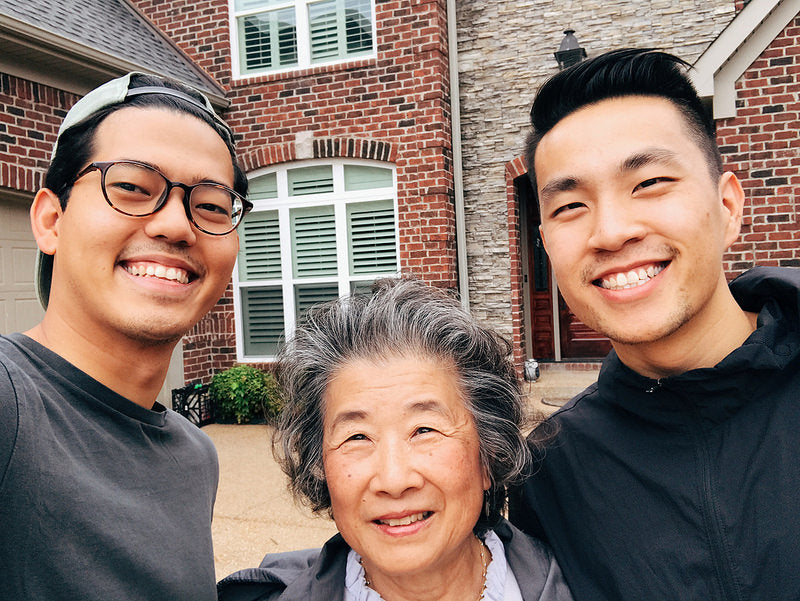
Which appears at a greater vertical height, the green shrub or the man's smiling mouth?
the man's smiling mouth

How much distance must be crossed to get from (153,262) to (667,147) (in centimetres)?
129

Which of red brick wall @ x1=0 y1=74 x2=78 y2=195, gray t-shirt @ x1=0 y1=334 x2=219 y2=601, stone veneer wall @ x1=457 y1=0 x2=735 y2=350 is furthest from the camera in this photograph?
stone veneer wall @ x1=457 y1=0 x2=735 y2=350

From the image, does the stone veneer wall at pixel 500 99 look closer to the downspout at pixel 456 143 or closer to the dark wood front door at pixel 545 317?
the downspout at pixel 456 143

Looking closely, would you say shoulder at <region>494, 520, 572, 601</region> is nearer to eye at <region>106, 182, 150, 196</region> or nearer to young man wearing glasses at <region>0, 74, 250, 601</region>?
young man wearing glasses at <region>0, 74, 250, 601</region>

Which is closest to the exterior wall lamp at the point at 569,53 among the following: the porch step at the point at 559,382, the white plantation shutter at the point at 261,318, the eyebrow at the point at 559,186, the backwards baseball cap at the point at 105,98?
the porch step at the point at 559,382

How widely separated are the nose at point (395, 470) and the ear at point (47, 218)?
1001mm

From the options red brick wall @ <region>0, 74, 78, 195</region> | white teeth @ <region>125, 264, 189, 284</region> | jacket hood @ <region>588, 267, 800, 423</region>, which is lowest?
jacket hood @ <region>588, 267, 800, 423</region>

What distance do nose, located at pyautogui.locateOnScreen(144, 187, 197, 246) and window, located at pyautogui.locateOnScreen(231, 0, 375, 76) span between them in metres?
6.37

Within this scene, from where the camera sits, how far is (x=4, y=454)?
1.20m

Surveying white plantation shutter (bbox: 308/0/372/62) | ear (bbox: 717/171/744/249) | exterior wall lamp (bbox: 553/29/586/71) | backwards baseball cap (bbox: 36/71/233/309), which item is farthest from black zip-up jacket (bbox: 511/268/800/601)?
white plantation shutter (bbox: 308/0/372/62)

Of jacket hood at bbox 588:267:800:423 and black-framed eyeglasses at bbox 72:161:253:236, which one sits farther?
black-framed eyeglasses at bbox 72:161:253:236

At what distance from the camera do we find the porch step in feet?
22.1

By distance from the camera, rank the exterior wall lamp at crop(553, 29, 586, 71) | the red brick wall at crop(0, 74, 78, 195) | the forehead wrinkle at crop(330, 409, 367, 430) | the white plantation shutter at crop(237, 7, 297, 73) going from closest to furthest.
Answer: the forehead wrinkle at crop(330, 409, 367, 430)
the red brick wall at crop(0, 74, 78, 195)
the exterior wall lamp at crop(553, 29, 586, 71)
the white plantation shutter at crop(237, 7, 297, 73)

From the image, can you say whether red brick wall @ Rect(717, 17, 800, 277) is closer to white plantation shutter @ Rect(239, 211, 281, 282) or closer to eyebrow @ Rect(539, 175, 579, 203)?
white plantation shutter @ Rect(239, 211, 281, 282)
